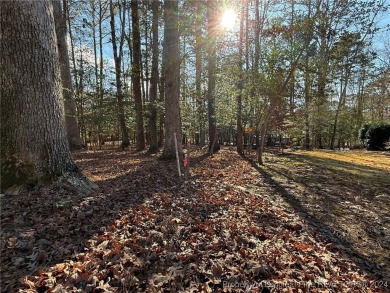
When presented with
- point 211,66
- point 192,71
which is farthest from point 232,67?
point 192,71

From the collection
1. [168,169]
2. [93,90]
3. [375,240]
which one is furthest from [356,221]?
[93,90]

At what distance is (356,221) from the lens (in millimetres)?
3943

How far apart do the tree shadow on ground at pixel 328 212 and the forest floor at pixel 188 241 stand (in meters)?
0.02

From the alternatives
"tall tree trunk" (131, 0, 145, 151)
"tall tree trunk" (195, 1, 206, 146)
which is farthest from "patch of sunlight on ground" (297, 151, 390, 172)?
"tall tree trunk" (131, 0, 145, 151)

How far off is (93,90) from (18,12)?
37.5 feet

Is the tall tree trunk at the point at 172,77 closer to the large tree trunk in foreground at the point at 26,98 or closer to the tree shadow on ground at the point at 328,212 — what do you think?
the tree shadow on ground at the point at 328,212

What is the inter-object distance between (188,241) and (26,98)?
307 centimetres

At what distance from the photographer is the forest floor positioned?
6.84 feet

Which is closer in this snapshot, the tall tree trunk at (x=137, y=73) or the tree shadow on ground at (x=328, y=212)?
the tree shadow on ground at (x=328, y=212)

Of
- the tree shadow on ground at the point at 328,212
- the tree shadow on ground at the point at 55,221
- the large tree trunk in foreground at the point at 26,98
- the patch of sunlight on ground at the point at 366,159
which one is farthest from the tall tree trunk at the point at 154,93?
the patch of sunlight on ground at the point at 366,159

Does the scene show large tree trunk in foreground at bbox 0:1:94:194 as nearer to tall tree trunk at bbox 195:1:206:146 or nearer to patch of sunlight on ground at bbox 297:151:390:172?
tall tree trunk at bbox 195:1:206:146

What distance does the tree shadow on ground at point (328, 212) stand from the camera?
9.29 ft

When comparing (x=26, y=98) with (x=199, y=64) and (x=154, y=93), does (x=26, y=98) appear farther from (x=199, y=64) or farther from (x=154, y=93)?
(x=199, y=64)

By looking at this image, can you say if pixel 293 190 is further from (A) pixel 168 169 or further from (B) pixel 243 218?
(A) pixel 168 169
